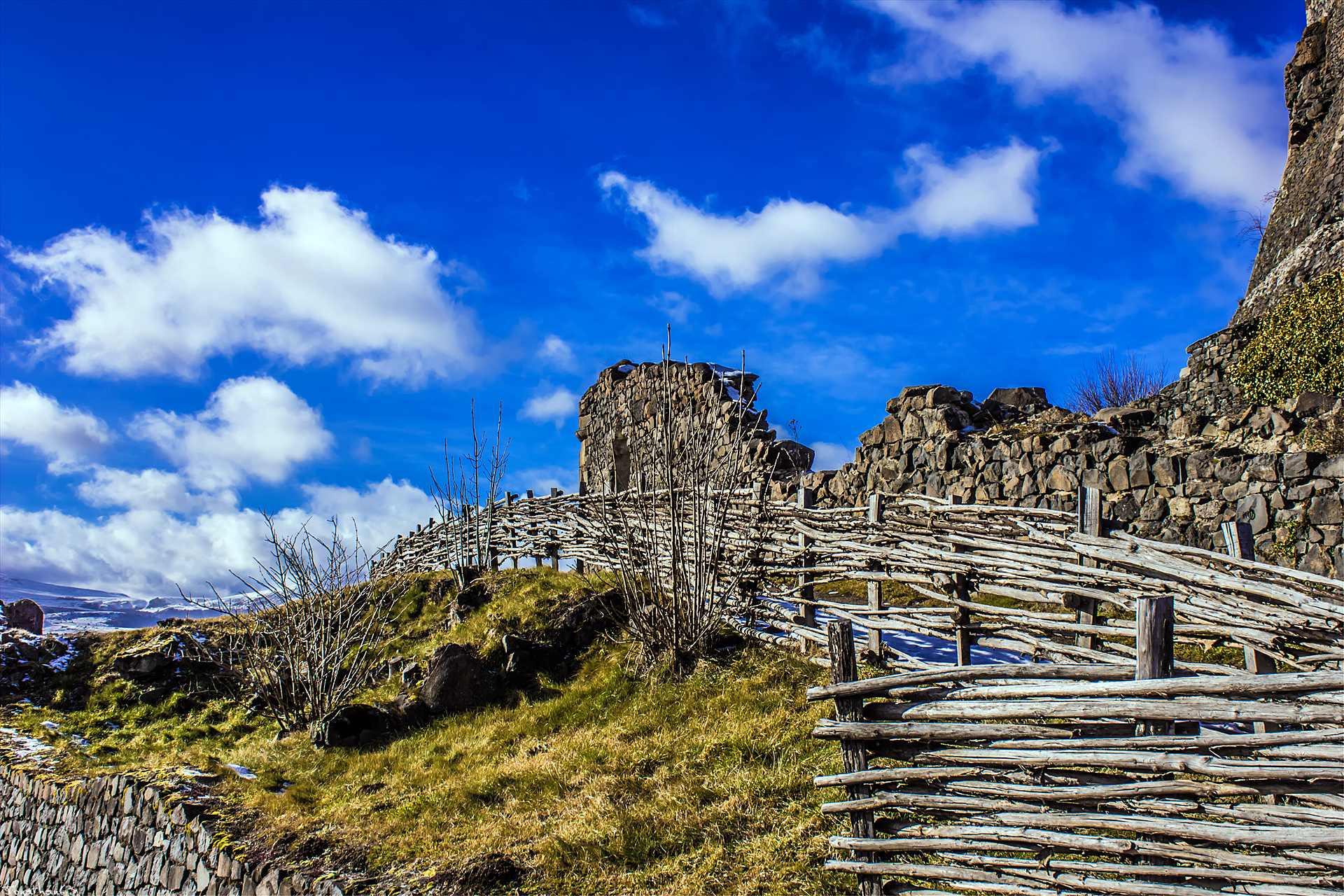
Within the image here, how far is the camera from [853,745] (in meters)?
3.20

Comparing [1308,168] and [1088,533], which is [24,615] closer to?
[1088,533]

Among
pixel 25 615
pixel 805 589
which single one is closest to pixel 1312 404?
pixel 805 589

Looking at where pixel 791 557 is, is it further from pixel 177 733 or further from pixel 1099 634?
pixel 177 733

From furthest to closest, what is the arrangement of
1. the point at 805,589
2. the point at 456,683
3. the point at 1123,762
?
the point at 805,589 < the point at 456,683 < the point at 1123,762

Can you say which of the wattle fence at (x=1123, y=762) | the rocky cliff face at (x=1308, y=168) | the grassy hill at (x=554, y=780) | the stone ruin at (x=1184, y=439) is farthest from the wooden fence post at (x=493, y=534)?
the rocky cliff face at (x=1308, y=168)

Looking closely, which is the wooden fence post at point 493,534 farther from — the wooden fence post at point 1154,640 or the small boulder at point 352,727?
the wooden fence post at point 1154,640

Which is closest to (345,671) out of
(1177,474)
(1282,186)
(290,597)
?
(290,597)

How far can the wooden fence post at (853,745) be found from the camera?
3.15 m

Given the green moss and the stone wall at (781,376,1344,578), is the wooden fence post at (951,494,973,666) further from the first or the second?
the green moss

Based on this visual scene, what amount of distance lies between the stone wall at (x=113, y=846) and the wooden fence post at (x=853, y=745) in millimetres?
2684

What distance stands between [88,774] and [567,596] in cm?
450

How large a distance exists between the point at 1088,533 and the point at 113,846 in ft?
25.8

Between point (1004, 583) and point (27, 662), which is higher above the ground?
point (1004, 583)

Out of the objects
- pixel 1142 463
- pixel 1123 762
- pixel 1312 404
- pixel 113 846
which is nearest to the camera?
pixel 1123 762
